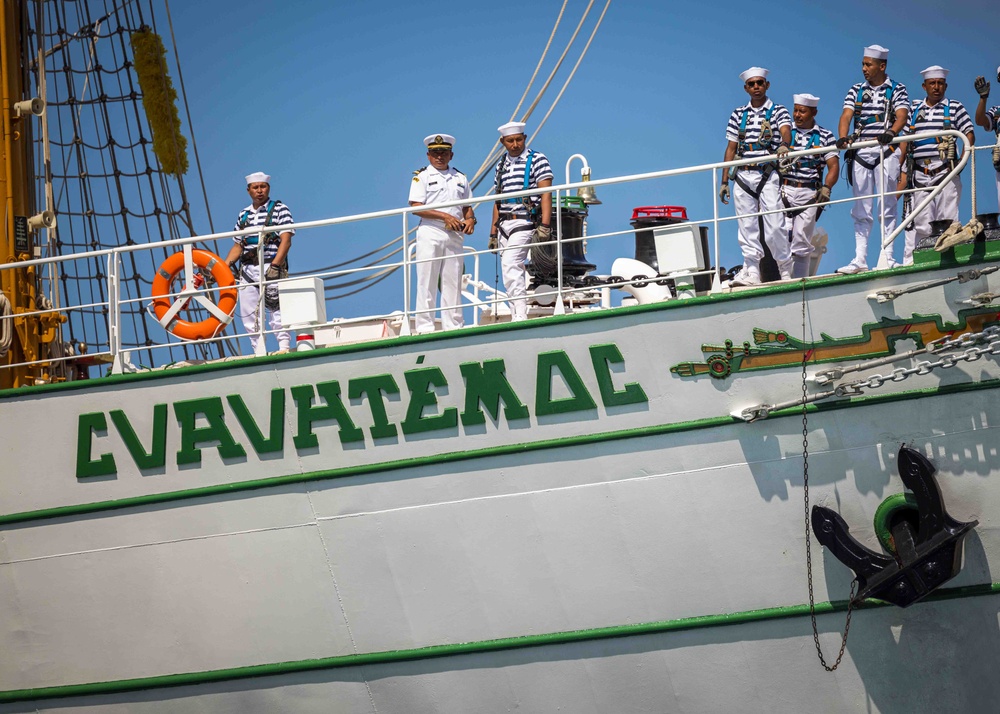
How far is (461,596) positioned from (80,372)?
3660 mm

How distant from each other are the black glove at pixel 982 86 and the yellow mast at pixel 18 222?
6721 mm

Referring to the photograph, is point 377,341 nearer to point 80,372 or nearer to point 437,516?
point 437,516

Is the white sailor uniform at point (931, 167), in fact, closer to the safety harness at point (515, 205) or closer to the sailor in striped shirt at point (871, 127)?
the sailor in striped shirt at point (871, 127)

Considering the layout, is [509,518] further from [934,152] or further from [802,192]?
[934,152]

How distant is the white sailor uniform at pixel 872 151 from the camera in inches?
293

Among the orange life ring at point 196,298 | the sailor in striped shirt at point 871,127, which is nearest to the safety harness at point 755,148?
the sailor in striped shirt at point 871,127

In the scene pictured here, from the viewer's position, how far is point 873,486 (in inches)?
237

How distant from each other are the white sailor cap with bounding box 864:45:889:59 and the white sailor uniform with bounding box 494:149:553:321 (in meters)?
2.42

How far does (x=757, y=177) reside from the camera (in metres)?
7.38

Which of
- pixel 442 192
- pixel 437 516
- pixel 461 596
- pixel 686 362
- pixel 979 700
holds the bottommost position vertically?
pixel 979 700

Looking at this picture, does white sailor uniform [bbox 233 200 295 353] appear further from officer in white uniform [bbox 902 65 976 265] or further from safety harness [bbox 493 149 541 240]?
officer in white uniform [bbox 902 65 976 265]

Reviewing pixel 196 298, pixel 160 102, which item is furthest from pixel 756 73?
pixel 160 102

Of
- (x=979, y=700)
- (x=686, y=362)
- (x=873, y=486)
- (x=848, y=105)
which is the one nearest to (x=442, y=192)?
(x=686, y=362)

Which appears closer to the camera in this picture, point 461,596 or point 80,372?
point 461,596
